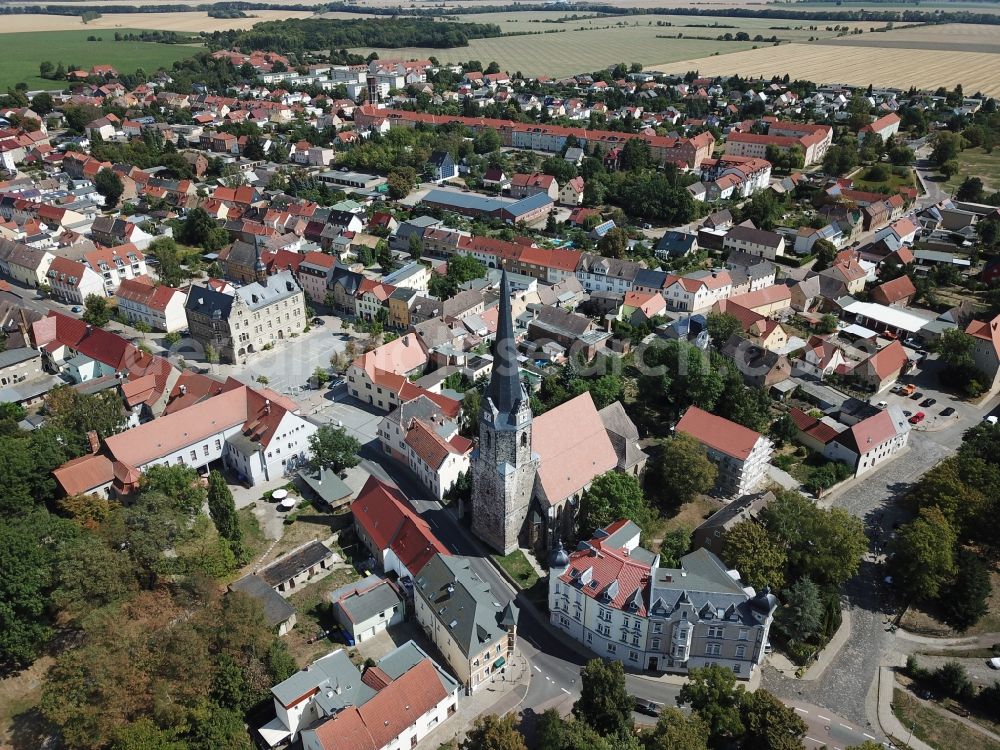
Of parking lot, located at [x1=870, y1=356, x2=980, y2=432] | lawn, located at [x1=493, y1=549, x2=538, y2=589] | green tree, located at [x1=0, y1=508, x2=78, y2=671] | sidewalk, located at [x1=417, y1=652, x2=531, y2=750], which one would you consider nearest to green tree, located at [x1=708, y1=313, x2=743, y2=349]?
parking lot, located at [x1=870, y1=356, x2=980, y2=432]

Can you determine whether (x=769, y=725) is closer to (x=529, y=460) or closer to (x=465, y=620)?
(x=465, y=620)

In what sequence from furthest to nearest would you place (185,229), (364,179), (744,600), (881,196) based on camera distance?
(364,179) → (881,196) → (185,229) → (744,600)

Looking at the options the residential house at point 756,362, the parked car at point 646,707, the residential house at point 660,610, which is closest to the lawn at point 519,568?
the residential house at point 660,610

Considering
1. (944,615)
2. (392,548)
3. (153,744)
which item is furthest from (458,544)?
(944,615)

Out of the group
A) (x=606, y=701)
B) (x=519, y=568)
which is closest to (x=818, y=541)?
(x=606, y=701)

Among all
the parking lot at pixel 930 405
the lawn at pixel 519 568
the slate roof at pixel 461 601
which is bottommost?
the parking lot at pixel 930 405

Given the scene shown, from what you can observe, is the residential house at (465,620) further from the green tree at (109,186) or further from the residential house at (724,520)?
the green tree at (109,186)

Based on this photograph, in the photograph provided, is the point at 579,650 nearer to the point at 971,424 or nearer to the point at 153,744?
the point at 153,744
